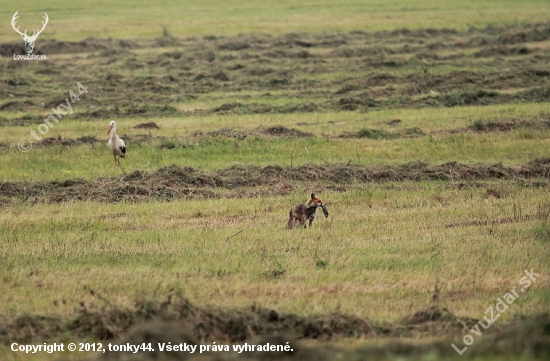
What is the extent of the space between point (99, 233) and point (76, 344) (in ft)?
18.0

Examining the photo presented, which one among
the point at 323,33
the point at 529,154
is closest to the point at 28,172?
the point at 529,154

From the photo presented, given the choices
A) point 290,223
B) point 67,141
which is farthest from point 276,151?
point 290,223

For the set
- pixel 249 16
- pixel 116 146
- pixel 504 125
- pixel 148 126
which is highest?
pixel 249 16

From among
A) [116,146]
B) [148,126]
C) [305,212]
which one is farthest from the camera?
[148,126]

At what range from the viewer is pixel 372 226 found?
13492 millimetres

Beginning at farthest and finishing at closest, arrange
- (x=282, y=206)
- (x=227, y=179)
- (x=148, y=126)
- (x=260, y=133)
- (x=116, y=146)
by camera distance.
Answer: (x=148, y=126)
(x=260, y=133)
(x=116, y=146)
(x=227, y=179)
(x=282, y=206)

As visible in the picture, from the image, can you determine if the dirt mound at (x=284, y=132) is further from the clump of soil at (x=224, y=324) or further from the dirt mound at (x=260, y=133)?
the clump of soil at (x=224, y=324)

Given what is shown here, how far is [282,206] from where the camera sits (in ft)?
49.8

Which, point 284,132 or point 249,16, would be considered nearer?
point 284,132

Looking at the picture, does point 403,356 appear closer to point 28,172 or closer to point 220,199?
point 220,199

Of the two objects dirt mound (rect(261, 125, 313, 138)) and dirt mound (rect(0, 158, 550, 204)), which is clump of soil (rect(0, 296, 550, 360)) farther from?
dirt mound (rect(261, 125, 313, 138))

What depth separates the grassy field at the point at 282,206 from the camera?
8.50 m

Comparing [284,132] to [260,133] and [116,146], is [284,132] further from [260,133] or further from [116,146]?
[116,146]

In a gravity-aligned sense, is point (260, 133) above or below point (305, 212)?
below
